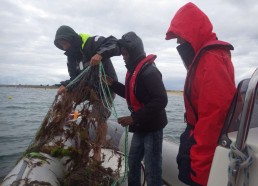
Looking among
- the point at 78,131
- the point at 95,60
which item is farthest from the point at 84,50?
the point at 78,131

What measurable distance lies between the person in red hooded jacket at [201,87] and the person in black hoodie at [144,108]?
832mm

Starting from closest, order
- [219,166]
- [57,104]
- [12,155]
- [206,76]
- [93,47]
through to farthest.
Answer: [219,166] < [206,76] < [57,104] < [93,47] < [12,155]

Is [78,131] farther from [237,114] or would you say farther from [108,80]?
[237,114]

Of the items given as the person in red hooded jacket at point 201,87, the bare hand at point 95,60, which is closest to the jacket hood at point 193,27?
the person in red hooded jacket at point 201,87

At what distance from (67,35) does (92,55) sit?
47cm

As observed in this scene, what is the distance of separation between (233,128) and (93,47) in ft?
9.58

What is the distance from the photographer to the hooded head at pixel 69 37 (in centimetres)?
414

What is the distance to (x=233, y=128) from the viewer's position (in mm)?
1643

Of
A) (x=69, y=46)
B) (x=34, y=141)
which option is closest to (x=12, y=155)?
(x=34, y=141)

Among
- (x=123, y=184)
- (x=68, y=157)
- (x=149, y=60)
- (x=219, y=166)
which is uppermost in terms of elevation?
(x=149, y=60)

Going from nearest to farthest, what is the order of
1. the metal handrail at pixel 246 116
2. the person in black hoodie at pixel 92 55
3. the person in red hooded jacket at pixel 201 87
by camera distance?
the metal handrail at pixel 246 116 < the person in red hooded jacket at pixel 201 87 < the person in black hoodie at pixel 92 55

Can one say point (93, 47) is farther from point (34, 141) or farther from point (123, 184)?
point (123, 184)

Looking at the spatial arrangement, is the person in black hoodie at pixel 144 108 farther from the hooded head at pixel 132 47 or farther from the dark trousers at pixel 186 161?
the dark trousers at pixel 186 161

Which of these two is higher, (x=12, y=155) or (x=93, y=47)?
(x=93, y=47)
